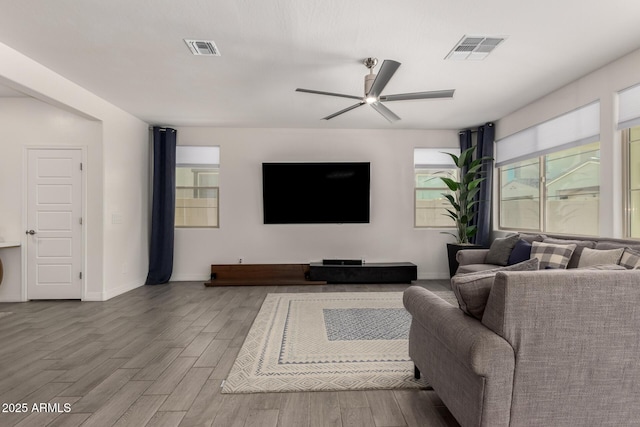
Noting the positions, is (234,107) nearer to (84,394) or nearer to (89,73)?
(89,73)

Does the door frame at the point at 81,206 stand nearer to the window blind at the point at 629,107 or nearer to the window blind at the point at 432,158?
the window blind at the point at 432,158

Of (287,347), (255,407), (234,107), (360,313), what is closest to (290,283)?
(360,313)

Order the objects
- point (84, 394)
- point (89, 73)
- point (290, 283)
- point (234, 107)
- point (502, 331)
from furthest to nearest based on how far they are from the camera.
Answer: point (290, 283), point (234, 107), point (89, 73), point (84, 394), point (502, 331)

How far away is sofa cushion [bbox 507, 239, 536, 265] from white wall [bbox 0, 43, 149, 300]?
523 cm

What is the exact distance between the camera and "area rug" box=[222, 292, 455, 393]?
2.14 m

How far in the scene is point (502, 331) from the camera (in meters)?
1.31

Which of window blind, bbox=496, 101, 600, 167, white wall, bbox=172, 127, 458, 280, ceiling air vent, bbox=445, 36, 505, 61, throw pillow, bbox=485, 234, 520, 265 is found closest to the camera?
ceiling air vent, bbox=445, 36, 505, 61

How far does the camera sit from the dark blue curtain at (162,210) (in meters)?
5.25

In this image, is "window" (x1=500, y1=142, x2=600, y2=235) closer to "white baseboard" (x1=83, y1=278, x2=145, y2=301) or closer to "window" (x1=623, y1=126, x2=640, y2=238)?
"window" (x1=623, y1=126, x2=640, y2=238)

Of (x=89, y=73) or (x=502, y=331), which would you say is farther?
(x=89, y=73)

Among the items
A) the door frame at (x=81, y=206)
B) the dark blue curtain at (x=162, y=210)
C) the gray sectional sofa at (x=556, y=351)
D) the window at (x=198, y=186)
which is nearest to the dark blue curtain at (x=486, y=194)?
the gray sectional sofa at (x=556, y=351)

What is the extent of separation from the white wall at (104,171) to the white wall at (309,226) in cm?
76

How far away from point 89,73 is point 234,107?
5.46 ft

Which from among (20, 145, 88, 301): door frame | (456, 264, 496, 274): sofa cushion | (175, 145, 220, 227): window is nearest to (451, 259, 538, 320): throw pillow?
(456, 264, 496, 274): sofa cushion
